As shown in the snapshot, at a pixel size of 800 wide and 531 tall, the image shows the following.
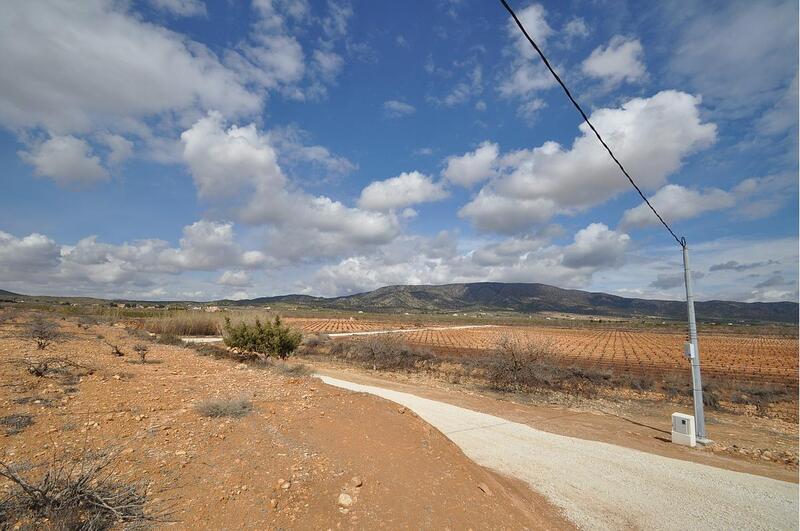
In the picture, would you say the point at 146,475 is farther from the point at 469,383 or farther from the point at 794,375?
the point at 794,375

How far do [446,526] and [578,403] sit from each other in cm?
1452

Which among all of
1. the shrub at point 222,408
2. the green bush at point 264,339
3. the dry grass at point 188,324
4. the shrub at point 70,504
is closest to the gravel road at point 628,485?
the shrub at point 222,408

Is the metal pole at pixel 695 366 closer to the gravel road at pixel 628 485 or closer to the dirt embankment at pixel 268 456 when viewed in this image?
the gravel road at pixel 628 485

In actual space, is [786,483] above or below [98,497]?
below

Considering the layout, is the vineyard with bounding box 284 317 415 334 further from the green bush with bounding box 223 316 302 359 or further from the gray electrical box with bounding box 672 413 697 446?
the gray electrical box with bounding box 672 413 697 446

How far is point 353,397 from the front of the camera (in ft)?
33.0

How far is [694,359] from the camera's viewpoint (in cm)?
1131

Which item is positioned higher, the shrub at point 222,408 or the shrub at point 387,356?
the shrub at point 222,408

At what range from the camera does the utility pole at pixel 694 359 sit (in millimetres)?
10992

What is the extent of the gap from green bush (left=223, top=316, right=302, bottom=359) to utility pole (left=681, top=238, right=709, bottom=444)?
19537 mm

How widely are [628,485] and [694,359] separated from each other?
235 inches

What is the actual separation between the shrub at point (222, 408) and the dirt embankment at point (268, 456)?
5.8 inches

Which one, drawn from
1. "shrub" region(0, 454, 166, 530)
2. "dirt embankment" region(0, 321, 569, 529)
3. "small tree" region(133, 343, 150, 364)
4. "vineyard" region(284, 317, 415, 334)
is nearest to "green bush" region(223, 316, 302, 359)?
"small tree" region(133, 343, 150, 364)

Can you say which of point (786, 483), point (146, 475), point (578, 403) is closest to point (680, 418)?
point (786, 483)
